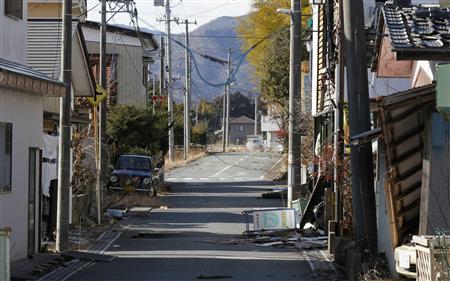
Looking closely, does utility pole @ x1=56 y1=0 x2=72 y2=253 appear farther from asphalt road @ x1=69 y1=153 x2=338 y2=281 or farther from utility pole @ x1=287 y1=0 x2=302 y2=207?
utility pole @ x1=287 y1=0 x2=302 y2=207

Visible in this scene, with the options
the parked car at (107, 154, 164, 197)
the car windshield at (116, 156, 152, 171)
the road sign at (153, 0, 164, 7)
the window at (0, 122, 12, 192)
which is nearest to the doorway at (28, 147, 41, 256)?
the window at (0, 122, 12, 192)

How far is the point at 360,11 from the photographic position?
15773 mm

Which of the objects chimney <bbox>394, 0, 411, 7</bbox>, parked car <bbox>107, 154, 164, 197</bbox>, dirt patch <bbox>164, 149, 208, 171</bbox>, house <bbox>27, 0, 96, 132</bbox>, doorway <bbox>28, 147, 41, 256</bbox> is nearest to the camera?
chimney <bbox>394, 0, 411, 7</bbox>

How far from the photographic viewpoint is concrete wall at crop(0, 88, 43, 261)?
16828mm

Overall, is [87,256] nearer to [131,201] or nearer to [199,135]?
[131,201]

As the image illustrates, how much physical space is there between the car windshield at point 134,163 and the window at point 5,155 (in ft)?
73.5

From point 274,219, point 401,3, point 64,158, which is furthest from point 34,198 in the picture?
point 401,3

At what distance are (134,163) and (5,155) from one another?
22794 millimetres

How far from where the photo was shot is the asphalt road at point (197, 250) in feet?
54.1

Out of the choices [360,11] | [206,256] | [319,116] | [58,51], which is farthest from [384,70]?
[319,116]

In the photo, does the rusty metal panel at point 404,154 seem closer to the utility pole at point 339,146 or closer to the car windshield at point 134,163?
the utility pole at point 339,146

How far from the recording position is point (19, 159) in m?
17.8

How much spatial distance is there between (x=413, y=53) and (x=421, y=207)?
2258mm

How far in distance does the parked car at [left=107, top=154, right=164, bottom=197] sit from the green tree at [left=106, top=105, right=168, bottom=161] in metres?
3.13
